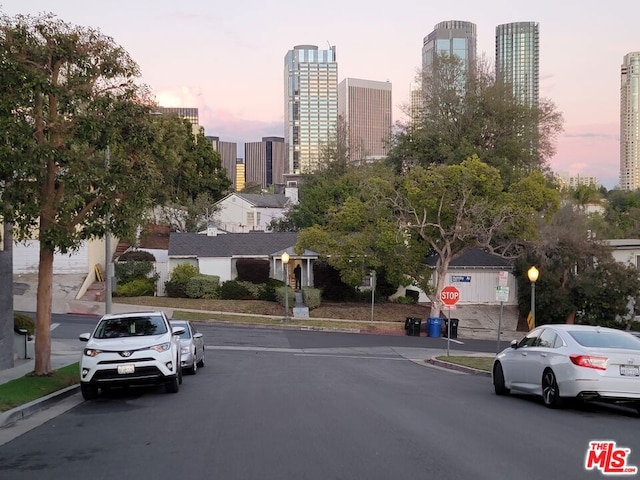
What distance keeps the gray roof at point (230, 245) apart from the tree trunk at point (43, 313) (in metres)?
33.7

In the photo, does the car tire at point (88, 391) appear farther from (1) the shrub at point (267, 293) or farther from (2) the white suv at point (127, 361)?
(1) the shrub at point (267, 293)

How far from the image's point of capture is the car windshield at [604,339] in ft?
44.2

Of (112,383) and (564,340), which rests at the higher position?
(564,340)

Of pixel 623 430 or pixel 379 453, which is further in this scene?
pixel 623 430

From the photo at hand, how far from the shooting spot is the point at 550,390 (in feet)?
45.2

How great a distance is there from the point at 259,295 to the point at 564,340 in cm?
3566

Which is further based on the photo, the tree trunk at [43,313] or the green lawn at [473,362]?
the green lawn at [473,362]

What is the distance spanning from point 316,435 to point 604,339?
6088 millimetres

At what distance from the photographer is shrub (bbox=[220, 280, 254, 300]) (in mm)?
48406

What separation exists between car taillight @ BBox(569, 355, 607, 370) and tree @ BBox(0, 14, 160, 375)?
10.1 m

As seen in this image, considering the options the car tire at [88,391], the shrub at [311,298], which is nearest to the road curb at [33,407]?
the car tire at [88,391]

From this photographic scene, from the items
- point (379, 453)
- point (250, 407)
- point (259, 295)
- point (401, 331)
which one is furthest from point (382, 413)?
point (259, 295)

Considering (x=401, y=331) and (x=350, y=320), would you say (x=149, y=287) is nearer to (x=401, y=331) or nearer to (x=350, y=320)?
(x=350, y=320)

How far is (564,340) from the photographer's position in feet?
45.3
